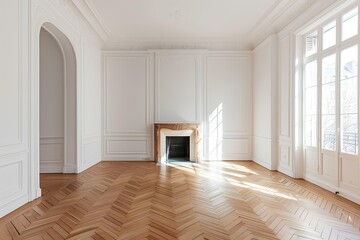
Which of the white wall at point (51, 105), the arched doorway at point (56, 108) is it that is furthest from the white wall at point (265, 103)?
the white wall at point (51, 105)

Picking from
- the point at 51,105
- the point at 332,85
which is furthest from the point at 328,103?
the point at 51,105

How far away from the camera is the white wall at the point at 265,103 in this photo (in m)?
5.62

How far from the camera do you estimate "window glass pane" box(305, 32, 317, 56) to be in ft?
14.9

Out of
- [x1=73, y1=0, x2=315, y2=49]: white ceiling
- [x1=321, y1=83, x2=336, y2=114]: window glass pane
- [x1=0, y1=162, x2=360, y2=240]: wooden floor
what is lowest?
[x1=0, y1=162, x2=360, y2=240]: wooden floor

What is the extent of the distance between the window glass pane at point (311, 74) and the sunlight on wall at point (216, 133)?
103 inches

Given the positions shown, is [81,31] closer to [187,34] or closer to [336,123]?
[187,34]

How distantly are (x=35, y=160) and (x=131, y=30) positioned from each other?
4.04 meters

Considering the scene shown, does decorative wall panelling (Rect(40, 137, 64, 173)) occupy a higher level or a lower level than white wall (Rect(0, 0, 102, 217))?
lower

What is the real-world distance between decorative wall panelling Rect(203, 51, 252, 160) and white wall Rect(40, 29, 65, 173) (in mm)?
3816

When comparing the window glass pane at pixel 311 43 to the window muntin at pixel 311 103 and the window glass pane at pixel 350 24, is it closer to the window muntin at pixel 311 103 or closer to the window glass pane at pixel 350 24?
the window muntin at pixel 311 103

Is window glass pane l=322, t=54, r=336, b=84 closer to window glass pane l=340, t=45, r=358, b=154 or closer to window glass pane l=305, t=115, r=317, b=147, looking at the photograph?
window glass pane l=340, t=45, r=358, b=154

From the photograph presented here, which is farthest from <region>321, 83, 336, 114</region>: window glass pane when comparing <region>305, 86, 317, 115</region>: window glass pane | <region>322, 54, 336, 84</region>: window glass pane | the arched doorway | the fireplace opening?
the arched doorway

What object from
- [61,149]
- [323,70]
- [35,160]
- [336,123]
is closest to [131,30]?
[61,149]

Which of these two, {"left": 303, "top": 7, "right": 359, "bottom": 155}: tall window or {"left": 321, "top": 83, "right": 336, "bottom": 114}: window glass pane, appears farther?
{"left": 321, "top": 83, "right": 336, "bottom": 114}: window glass pane
